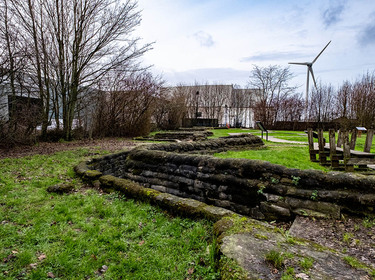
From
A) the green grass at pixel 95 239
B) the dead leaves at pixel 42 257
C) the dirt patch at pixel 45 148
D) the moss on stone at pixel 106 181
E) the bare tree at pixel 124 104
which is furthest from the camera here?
the bare tree at pixel 124 104

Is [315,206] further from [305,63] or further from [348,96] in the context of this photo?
[305,63]

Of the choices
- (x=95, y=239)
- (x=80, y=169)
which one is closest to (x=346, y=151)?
(x=95, y=239)

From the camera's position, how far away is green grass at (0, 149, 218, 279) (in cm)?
252

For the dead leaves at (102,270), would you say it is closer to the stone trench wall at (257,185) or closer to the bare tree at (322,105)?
the stone trench wall at (257,185)

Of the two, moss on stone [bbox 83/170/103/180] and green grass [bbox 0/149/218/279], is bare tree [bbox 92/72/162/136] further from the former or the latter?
green grass [bbox 0/149/218/279]

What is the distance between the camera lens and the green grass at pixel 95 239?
2.52 m

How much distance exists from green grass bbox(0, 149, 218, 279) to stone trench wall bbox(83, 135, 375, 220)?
3.47 ft

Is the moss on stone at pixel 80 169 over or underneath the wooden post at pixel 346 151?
underneath

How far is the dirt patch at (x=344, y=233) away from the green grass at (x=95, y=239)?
1.40 metres

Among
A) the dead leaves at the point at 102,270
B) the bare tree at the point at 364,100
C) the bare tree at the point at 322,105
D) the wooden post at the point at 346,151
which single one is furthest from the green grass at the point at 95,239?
the bare tree at the point at 322,105

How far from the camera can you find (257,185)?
400cm

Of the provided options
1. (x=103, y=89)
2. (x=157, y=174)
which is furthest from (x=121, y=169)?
(x=103, y=89)

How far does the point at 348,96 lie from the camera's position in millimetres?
25953

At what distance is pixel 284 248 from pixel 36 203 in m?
4.58
